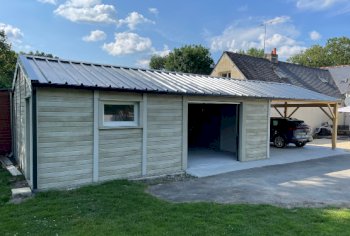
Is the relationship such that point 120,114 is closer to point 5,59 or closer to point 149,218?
point 149,218

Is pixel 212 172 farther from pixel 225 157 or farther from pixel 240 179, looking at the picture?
pixel 225 157

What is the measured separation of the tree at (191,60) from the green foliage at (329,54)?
21900 millimetres

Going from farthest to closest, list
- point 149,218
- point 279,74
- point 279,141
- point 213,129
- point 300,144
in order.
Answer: point 279,74 < point 300,144 < point 279,141 < point 213,129 < point 149,218

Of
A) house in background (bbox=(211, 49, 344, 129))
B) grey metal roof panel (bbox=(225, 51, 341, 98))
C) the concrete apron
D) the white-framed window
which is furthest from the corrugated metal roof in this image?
grey metal roof panel (bbox=(225, 51, 341, 98))

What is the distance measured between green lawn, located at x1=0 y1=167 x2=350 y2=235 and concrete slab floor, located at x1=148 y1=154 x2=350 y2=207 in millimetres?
614

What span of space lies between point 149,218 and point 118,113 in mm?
3621

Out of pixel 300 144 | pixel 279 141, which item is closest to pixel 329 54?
pixel 300 144

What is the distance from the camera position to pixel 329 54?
168 feet

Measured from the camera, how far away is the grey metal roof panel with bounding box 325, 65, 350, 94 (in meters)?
28.2

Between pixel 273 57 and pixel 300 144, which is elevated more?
pixel 273 57

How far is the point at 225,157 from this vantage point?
12.0m

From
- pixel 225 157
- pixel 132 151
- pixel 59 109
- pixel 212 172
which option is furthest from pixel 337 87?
pixel 59 109

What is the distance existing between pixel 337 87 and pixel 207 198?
27.1m

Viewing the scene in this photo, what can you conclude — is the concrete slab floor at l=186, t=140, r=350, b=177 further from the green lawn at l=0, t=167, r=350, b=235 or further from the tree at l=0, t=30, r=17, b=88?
the tree at l=0, t=30, r=17, b=88
